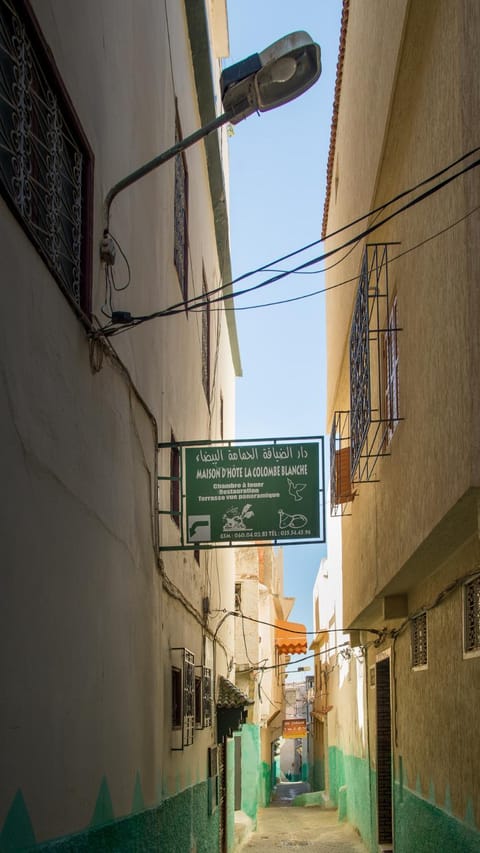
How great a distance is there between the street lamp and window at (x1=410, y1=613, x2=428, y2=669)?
5.90 meters

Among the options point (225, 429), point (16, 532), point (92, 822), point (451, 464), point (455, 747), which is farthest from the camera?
point (225, 429)

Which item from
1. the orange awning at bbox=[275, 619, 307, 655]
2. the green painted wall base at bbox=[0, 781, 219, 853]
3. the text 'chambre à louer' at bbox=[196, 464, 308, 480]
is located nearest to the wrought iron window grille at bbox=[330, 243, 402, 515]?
the text 'chambre à louer' at bbox=[196, 464, 308, 480]

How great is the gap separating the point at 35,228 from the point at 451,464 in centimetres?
311

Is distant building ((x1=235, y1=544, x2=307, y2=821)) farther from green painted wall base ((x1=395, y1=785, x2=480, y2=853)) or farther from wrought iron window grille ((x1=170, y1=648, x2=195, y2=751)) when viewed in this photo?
wrought iron window grille ((x1=170, y1=648, x2=195, y2=751))

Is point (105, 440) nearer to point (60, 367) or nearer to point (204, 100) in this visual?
point (60, 367)

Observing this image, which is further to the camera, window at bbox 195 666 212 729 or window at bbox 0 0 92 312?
window at bbox 195 666 212 729

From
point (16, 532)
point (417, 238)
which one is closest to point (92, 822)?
point (16, 532)

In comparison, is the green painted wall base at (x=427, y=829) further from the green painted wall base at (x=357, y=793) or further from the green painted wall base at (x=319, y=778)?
the green painted wall base at (x=319, y=778)

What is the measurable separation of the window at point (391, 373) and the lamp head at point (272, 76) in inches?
119

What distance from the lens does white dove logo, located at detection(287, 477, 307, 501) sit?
9.55m

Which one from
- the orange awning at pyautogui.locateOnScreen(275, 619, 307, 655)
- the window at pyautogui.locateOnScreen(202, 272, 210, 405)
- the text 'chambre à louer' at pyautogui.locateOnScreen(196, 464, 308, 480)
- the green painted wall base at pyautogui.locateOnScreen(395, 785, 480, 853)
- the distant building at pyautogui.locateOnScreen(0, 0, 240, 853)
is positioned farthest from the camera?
the orange awning at pyautogui.locateOnScreen(275, 619, 307, 655)

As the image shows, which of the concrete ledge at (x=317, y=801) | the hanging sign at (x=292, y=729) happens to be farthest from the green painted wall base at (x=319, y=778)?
the concrete ledge at (x=317, y=801)

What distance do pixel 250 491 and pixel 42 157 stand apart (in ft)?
14.4

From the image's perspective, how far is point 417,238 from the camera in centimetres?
841
